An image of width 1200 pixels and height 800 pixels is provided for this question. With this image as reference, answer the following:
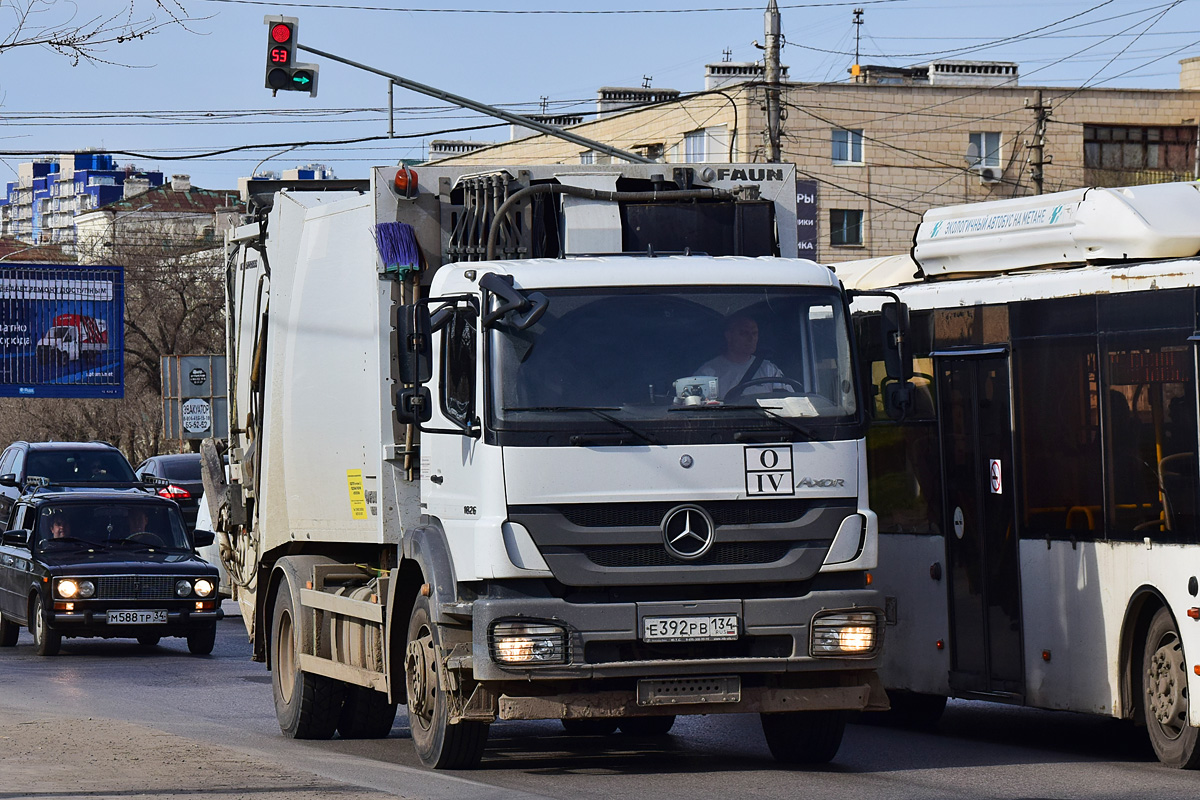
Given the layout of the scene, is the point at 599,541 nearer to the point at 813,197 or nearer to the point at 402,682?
the point at 402,682

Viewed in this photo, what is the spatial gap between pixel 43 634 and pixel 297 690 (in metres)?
8.77

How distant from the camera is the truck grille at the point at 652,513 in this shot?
9602 millimetres

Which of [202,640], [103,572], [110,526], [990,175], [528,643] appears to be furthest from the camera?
[990,175]

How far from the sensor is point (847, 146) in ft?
196

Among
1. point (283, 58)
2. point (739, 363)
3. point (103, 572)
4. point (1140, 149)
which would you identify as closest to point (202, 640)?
point (103, 572)

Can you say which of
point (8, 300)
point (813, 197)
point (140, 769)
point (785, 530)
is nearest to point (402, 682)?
point (140, 769)

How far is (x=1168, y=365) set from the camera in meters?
10.5

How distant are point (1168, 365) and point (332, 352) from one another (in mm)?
4816

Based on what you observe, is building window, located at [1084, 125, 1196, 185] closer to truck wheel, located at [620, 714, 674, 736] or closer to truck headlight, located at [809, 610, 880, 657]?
truck wheel, located at [620, 714, 674, 736]

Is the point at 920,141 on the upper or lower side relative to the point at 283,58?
upper

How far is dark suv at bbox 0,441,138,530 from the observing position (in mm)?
29047

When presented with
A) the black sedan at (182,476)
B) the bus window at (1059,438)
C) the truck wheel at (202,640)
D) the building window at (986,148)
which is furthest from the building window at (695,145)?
the bus window at (1059,438)

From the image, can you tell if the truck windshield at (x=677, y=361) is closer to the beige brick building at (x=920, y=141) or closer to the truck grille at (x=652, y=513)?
the truck grille at (x=652, y=513)

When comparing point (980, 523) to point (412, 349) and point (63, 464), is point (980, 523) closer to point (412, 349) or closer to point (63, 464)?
point (412, 349)
